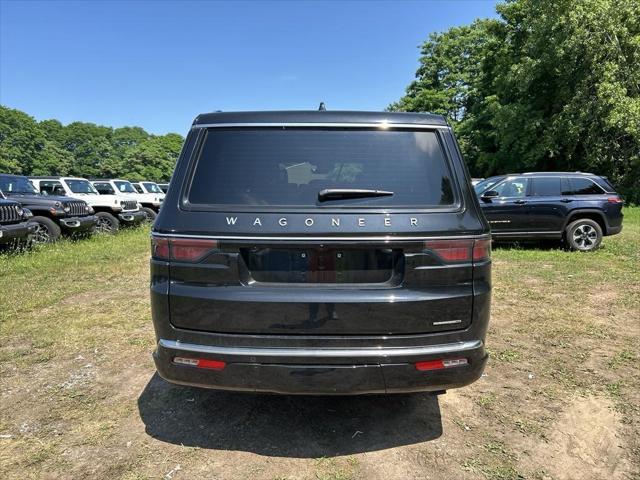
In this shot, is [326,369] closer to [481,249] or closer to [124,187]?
[481,249]

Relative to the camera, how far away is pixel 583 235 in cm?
988

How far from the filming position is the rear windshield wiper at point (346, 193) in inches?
97.1

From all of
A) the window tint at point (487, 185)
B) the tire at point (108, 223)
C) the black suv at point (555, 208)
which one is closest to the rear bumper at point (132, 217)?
the tire at point (108, 223)

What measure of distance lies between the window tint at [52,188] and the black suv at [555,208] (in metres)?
12.9

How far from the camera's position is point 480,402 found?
129 inches

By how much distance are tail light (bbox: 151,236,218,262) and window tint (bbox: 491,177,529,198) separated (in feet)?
29.9

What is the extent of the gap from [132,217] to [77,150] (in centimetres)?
8243

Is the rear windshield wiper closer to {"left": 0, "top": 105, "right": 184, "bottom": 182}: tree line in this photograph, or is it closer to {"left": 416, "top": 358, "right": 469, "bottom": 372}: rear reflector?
{"left": 416, "top": 358, "right": 469, "bottom": 372}: rear reflector

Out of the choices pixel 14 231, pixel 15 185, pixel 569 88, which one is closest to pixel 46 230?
pixel 15 185

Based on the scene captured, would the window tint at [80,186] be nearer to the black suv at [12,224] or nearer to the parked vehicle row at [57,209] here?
the parked vehicle row at [57,209]

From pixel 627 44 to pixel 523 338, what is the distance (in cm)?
2355

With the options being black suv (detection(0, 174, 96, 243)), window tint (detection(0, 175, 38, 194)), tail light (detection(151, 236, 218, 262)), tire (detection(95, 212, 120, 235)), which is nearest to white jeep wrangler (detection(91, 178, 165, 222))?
tire (detection(95, 212, 120, 235))

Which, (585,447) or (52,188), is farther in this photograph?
(52,188)

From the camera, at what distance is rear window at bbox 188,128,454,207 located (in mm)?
2498
